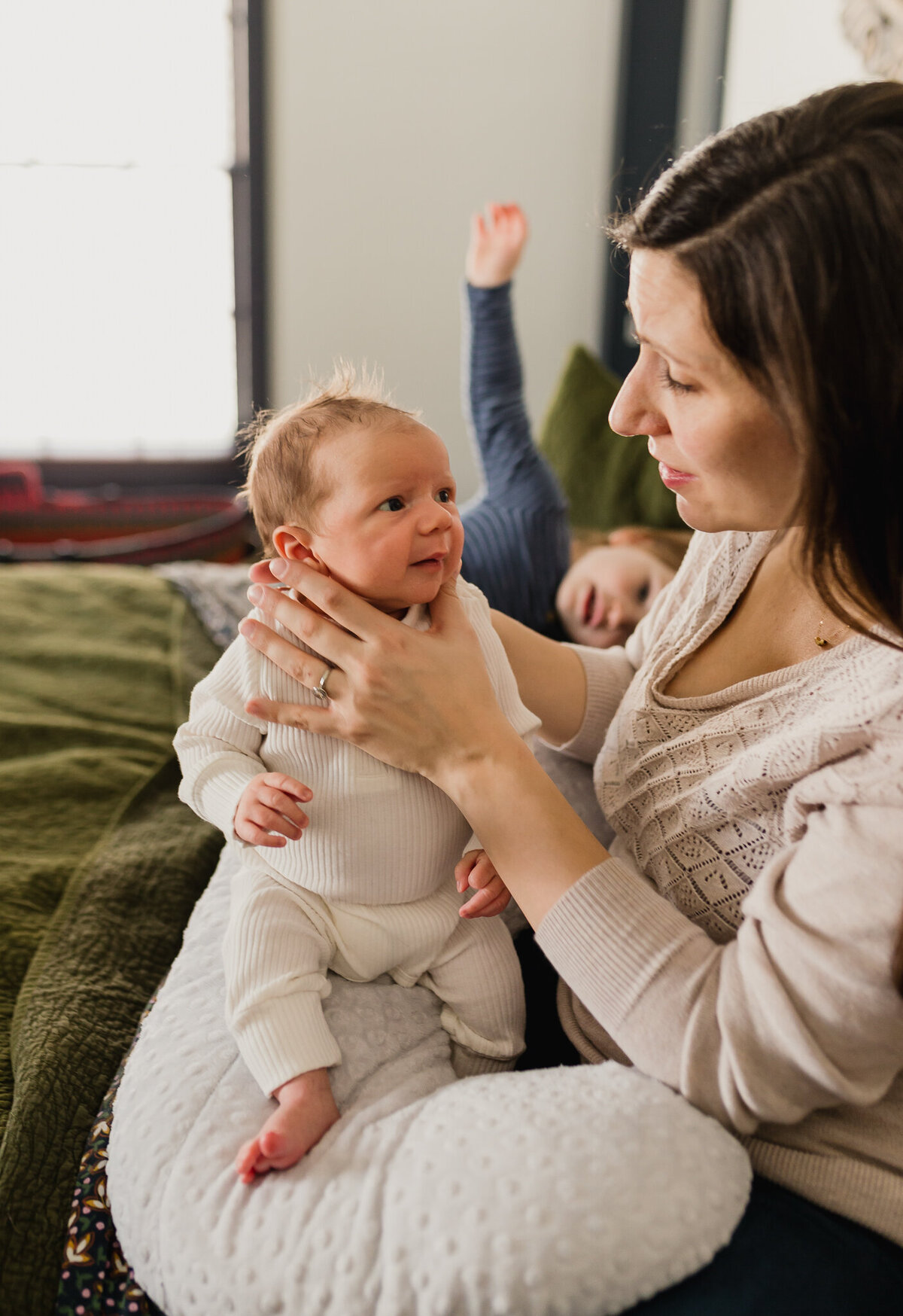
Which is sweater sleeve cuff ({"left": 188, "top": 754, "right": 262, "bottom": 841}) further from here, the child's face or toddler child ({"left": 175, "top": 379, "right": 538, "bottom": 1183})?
the child's face

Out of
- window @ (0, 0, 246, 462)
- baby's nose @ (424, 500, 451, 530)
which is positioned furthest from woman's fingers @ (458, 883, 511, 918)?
window @ (0, 0, 246, 462)

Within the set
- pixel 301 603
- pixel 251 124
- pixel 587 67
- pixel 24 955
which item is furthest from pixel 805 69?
pixel 24 955

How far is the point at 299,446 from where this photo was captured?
96cm

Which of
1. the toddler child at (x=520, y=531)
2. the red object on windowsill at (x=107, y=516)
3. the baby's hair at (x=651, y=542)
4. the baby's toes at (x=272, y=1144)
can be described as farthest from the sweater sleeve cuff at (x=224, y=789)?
the red object on windowsill at (x=107, y=516)

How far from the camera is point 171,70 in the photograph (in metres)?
3.08

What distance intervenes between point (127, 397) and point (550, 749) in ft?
8.54

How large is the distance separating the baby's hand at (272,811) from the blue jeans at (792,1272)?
1.44 feet

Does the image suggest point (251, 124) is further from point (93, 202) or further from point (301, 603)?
point (301, 603)

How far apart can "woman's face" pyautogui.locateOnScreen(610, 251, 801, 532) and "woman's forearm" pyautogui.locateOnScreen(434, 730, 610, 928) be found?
266 mm

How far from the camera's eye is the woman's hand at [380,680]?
2.89 ft

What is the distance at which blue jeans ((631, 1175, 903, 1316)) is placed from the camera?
0.66m

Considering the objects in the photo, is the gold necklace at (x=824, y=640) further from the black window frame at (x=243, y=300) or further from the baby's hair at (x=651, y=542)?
the black window frame at (x=243, y=300)

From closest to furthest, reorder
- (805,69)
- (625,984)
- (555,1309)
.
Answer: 1. (555,1309)
2. (625,984)
3. (805,69)

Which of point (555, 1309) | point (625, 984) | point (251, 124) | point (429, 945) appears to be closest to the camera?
point (555, 1309)
